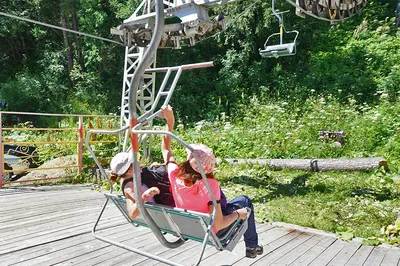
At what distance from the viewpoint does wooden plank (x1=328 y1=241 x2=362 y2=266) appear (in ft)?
9.78

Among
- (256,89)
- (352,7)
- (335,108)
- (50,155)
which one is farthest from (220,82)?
(352,7)

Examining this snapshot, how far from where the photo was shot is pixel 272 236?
365 centimetres

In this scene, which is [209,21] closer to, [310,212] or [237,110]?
[310,212]

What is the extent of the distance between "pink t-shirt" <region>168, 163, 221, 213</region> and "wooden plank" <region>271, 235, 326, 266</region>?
984 mm

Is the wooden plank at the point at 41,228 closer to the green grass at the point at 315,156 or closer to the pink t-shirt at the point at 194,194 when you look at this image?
the pink t-shirt at the point at 194,194

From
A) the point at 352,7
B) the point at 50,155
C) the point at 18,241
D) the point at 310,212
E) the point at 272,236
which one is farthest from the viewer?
the point at 50,155

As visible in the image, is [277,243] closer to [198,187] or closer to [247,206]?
[247,206]

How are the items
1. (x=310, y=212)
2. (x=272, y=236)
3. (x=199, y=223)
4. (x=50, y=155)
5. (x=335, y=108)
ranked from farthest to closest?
(x=335, y=108) → (x=50, y=155) → (x=310, y=212) → (x=272, y=236) → (x=199, y=223)

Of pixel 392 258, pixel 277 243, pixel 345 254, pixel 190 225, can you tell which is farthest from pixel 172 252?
pixel 392 258

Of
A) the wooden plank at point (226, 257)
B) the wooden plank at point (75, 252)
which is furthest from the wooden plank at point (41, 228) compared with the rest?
the wooden plank at point (226, 257)

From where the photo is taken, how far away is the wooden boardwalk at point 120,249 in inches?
117

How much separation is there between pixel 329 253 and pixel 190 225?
146 cm

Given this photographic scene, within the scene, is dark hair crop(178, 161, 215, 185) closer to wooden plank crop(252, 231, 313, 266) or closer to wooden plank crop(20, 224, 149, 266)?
wooden plank crop(252, 231, 313, 266)

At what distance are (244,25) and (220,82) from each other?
2162 mm
